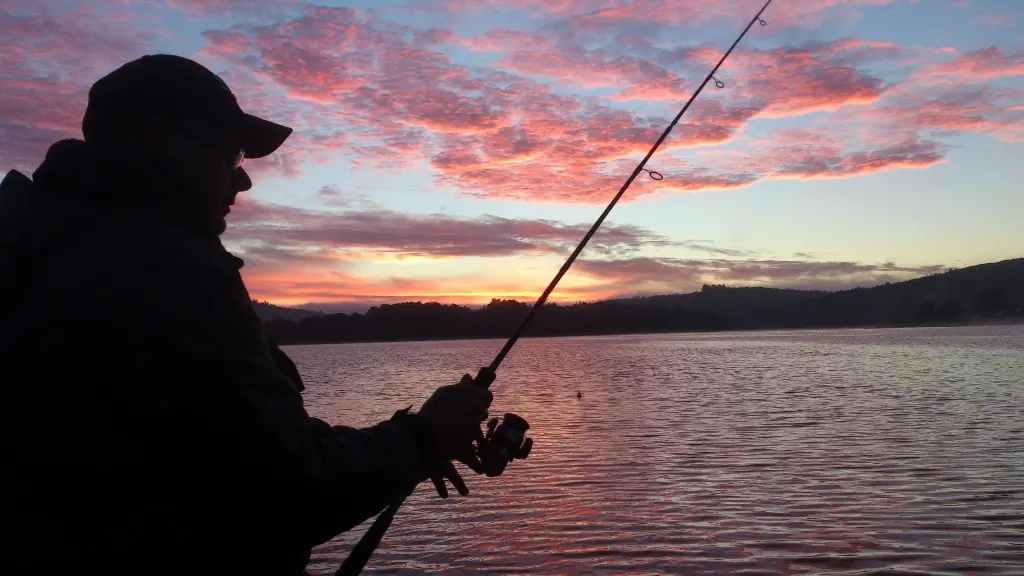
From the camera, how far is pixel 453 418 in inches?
103

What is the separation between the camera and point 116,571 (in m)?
1.83

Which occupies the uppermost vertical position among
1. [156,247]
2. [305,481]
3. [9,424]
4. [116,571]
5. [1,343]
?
[156,247]

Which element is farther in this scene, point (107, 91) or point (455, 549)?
point (455, 549)

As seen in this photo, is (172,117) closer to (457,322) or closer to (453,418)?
(453,418)

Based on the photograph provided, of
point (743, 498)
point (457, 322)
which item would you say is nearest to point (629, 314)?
point (457, 322)

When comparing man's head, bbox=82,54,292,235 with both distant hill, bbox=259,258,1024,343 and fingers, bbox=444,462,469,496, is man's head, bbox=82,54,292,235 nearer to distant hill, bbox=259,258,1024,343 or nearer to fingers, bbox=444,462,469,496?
fingers, bbox=444,462,469,496

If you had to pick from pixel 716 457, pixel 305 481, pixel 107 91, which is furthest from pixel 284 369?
pixel 716 457

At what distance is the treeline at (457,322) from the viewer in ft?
569

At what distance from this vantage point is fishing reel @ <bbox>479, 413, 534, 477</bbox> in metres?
3.39

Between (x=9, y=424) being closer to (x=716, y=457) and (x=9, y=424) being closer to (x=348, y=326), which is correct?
(x=716, y=457)

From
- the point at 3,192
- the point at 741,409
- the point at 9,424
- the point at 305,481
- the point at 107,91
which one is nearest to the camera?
the point at 9,424

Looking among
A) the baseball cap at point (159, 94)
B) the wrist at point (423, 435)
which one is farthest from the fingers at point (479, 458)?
the baseball cap at point (159, 94)

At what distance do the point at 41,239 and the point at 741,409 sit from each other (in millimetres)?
22076

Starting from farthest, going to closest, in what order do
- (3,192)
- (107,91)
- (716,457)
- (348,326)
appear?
(348,326) < (716,457) < (107,91) < (3,192)
